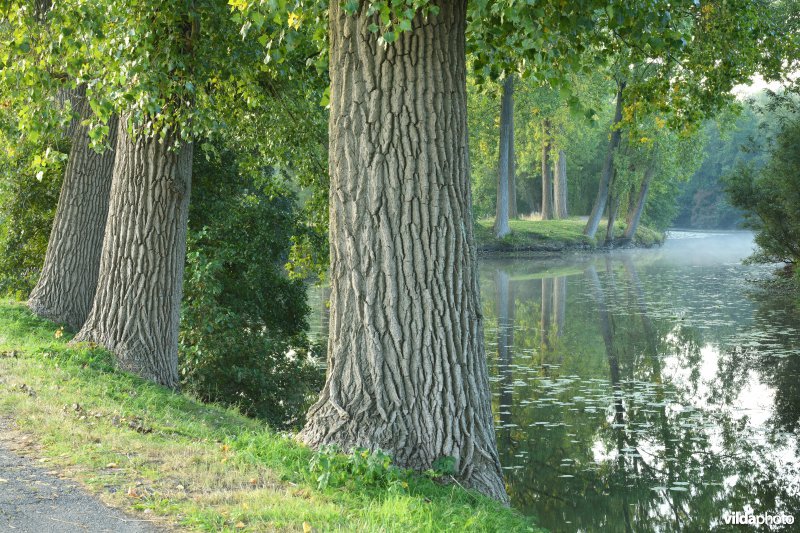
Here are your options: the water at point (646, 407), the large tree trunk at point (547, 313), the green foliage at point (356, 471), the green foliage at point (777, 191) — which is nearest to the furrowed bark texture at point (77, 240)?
the water at point (646, 407)

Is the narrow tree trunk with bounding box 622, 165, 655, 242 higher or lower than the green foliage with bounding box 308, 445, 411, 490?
higher

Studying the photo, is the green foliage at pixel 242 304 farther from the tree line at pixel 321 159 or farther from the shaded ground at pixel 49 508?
the shaded ground at pixel 49 508

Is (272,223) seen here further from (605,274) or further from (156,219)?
(605,274)

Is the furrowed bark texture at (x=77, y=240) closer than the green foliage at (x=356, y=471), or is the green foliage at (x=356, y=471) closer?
the green foliage at (x=356, y=471)

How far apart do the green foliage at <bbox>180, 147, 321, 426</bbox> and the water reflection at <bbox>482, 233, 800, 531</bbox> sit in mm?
3250

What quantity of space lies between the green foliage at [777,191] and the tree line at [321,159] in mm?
12898

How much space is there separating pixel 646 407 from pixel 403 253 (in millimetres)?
6997

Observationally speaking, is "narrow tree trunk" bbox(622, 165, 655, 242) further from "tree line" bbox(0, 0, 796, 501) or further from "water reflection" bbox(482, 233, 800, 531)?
"tree line" bbox(0, 0, 796, 501)

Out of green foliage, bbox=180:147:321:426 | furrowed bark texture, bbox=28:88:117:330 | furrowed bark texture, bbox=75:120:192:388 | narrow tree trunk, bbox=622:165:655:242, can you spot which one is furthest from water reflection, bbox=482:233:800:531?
narrow tree trunk, bbox=622:165:655:242

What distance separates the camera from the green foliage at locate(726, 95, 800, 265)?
75.9ft

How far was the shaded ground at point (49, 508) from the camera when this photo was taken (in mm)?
4773

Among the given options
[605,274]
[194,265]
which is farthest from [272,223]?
[605,274]

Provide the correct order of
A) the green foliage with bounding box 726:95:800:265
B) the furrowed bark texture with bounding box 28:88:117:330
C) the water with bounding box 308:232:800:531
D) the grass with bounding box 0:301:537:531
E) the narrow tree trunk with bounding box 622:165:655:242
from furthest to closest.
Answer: the narrow tree trunk with bounding box 622:165:655:242 → the green foliage with bounding box 726:95:800:265 → the furrowed bark texture with bounding box 28:88:117:330 → the water with bounding box 308:232:800:531 → the grass with bounding box 0:301:537:531

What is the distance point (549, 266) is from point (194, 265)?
2592cm
